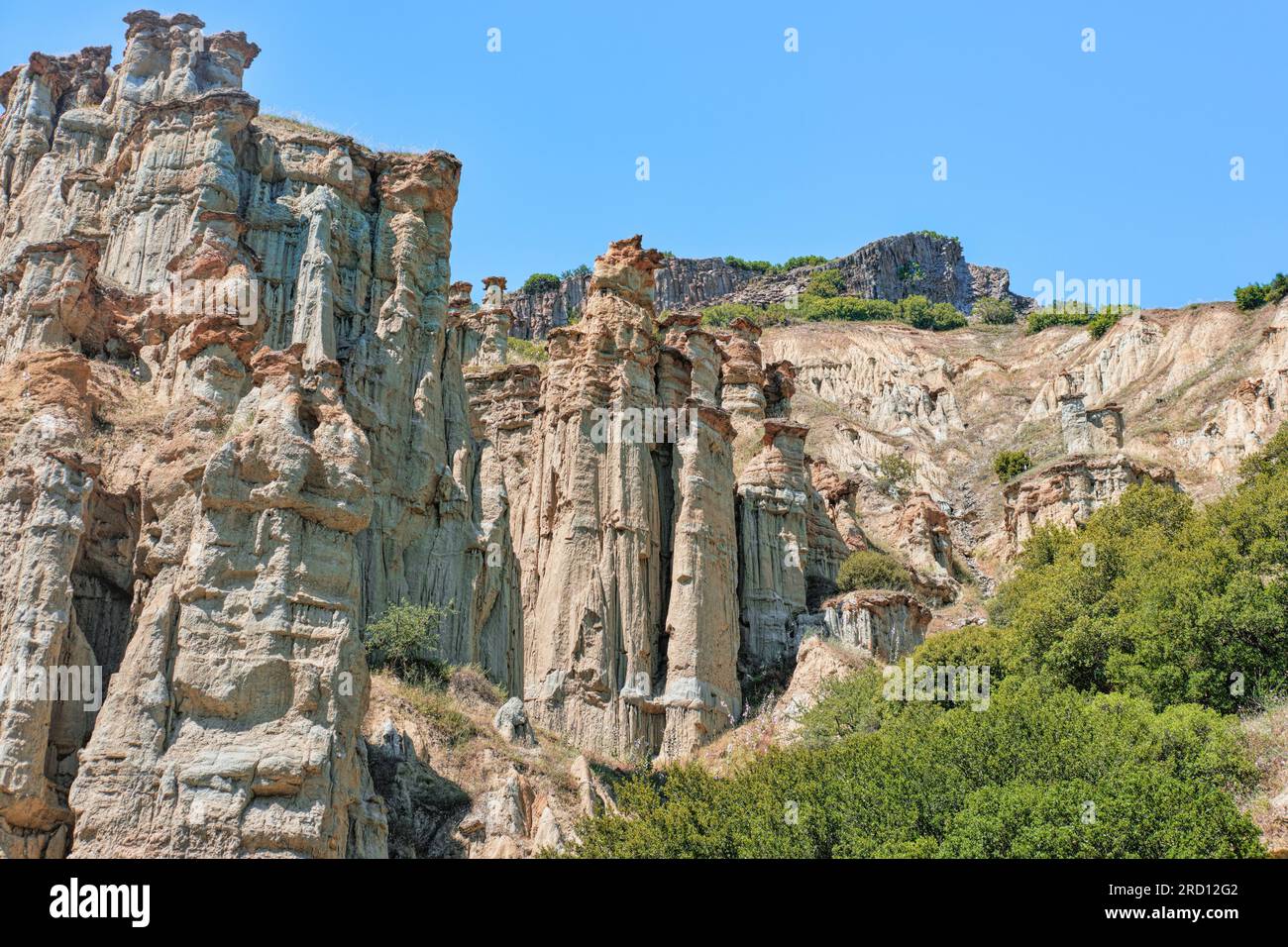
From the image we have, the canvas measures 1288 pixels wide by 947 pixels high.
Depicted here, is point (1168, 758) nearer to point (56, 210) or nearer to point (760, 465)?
point (760, 465)

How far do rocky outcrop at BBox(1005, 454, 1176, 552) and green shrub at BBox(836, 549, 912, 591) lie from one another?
36.5 ft

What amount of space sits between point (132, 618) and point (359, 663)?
4.16 m

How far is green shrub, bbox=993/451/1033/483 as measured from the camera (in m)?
85.9

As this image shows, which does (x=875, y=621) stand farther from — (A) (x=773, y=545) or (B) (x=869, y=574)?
(B) (x=869, y=574)

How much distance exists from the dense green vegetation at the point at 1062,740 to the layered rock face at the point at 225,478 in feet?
23.6

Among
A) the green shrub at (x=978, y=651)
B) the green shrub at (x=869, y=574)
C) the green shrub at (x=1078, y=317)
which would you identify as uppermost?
the green shrub at (x=1078, y=317)

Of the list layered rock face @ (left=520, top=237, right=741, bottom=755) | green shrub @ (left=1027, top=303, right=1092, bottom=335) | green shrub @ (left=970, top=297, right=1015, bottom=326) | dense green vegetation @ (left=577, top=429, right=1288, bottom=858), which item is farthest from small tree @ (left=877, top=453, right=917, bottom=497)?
green shrub @ (left=970, top=297, right=1015, bottom=326)

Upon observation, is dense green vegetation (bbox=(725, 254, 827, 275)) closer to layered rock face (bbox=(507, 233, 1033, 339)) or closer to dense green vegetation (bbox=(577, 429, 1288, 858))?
layered rock face (bbox=(507, 233, 1033, 339))

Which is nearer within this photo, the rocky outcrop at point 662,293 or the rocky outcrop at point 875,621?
the rocky outcrop at point 875,621

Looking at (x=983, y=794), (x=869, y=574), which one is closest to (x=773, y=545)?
(x=869, y=574)

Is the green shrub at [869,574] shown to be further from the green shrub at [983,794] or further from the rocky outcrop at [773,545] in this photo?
the green shrub at [983,794]

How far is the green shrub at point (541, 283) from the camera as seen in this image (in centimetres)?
13538

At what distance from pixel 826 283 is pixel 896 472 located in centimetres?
5798

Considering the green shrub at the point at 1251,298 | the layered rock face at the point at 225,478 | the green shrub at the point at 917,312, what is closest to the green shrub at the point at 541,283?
the green shrub at the point at 917,312
